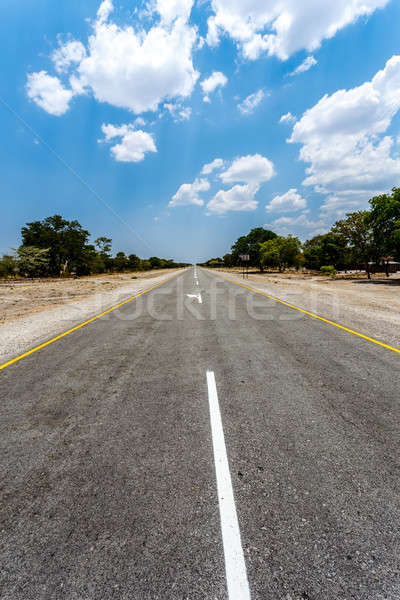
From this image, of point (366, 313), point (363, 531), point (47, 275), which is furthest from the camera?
point (47, 275)

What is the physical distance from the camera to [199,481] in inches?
97.5

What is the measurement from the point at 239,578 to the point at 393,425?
2786 mm

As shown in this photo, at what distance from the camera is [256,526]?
204cm

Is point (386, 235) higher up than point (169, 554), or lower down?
higher up

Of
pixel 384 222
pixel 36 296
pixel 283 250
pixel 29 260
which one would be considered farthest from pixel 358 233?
pixel 29 260

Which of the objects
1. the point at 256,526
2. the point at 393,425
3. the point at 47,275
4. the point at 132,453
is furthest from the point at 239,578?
the point at 47,275

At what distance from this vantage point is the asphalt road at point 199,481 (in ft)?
5.65

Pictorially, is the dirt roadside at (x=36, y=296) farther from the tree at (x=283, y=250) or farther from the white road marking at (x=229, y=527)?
the tree at (x=283, y=250)

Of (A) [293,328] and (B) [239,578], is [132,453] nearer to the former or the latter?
(B) [239,578]

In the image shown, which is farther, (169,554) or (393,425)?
(393,425)

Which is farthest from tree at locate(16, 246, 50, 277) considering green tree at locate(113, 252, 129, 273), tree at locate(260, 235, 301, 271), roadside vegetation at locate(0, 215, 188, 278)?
tree at locate(260, 235, 301, 271)

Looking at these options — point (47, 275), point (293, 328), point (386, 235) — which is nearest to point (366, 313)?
point (293, 328)

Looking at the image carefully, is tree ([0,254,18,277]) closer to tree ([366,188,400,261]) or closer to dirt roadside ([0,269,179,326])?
dirt roadside ([0,269,179,326])

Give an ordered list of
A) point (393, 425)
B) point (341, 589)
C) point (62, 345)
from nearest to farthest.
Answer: point (341, 589)
point (393, 425)
point (62, 345)
